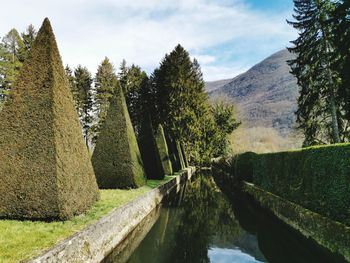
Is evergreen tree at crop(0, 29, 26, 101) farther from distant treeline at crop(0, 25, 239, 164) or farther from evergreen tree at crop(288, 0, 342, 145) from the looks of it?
evergreen tree at crop(288, 0, 342, 145)

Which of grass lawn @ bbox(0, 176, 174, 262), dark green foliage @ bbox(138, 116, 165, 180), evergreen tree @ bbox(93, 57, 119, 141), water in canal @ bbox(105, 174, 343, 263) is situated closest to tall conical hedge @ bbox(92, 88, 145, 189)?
water in canal @ bbox(105, 174, 343, 263)

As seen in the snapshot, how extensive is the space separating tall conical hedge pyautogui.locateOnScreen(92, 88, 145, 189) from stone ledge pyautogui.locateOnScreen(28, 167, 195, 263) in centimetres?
297

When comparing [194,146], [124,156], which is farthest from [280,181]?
[194,146]

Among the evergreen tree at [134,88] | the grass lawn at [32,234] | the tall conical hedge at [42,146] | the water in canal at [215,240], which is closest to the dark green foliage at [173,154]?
the evergreen tree at [134,88]

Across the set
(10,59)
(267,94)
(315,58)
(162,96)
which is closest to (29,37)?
(10,59)

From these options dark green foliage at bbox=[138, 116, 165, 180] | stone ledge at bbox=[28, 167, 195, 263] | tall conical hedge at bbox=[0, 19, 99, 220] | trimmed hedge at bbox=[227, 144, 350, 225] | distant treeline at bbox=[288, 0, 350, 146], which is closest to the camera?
stone ledge at bbox=[28, 167, 195, 263]

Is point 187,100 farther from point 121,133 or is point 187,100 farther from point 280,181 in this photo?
point 280,181

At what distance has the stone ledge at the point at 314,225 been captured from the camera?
23.3 ft

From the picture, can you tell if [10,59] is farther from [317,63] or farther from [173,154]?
[317,63]

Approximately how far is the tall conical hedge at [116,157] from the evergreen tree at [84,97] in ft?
104

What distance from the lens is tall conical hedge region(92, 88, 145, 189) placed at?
16.0m

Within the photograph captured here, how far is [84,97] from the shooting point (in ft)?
158

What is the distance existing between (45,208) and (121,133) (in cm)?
857

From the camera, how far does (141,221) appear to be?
13.0m
